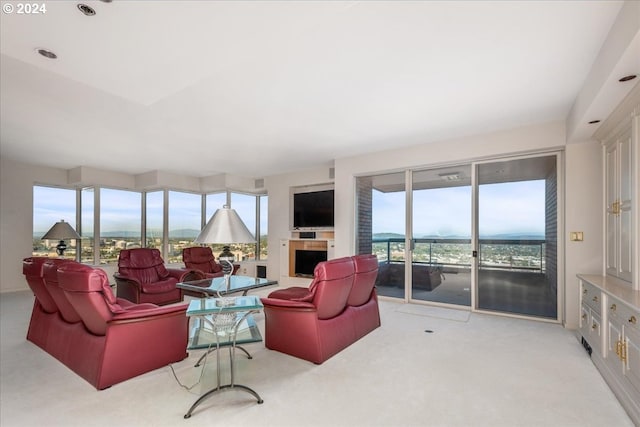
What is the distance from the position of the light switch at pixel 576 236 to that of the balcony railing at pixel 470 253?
44 cm

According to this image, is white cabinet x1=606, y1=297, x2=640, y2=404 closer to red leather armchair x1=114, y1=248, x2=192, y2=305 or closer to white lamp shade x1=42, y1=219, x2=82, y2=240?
red leather armchair x1=114, y1=248, x2=192, y2=305

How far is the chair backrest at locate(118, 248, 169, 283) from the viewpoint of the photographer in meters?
4.79

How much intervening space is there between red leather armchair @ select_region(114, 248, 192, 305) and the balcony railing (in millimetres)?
3595

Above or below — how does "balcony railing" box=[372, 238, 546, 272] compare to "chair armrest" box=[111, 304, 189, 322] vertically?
above

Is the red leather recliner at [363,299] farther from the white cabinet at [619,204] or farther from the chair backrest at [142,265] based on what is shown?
the chair backrest at [142,265]

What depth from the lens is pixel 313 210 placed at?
21.6ft

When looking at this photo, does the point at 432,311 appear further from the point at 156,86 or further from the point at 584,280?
the point at 156,86

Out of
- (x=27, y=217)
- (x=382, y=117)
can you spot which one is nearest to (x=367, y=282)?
(x=382, y=117)

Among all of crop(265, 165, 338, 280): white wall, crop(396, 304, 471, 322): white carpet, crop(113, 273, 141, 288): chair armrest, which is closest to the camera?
crop(396, 304, 471, 322): white carpet

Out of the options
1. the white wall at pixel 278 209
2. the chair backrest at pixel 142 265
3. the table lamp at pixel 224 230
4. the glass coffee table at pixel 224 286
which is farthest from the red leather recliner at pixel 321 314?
the white wall at pixel 278 209

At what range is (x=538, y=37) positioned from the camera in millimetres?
2197

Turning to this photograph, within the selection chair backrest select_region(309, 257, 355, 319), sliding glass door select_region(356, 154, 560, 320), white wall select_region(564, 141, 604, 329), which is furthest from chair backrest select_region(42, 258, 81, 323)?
white wall select_region(564, 141, 604, 329)

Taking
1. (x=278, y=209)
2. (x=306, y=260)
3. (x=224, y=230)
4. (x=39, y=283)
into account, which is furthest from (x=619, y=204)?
(x=278, y=209)

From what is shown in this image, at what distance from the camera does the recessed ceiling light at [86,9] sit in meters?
1.65
